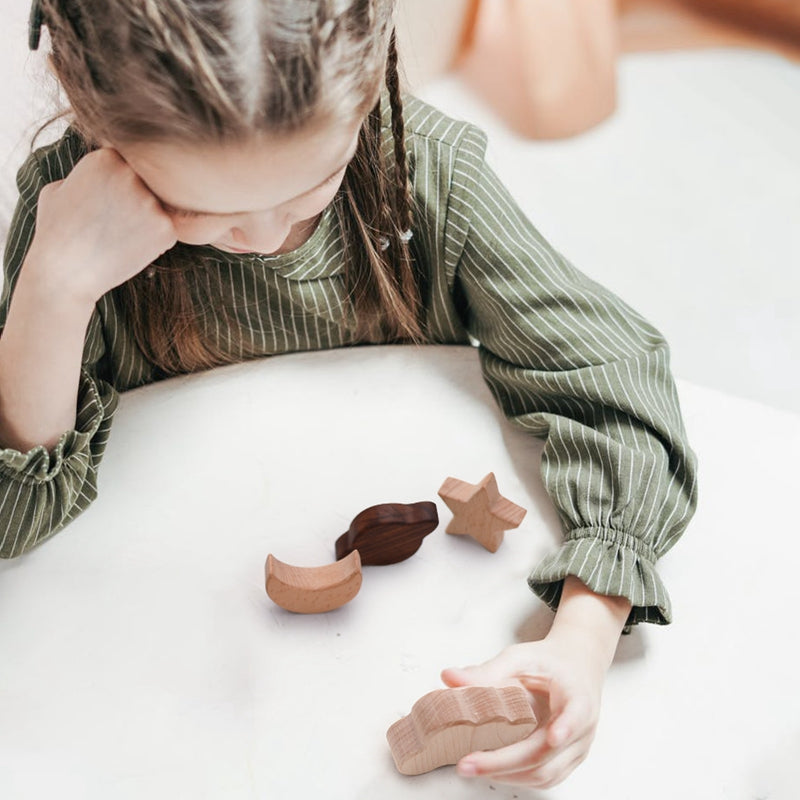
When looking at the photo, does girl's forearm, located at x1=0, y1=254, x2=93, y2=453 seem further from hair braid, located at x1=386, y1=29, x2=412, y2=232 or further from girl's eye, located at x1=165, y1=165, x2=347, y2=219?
hair braid, located at x1=386, y1=29, x2=412, y2=232

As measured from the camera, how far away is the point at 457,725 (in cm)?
49

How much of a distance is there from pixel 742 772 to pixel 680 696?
5 cm

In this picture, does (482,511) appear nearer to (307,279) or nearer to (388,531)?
(388,531)

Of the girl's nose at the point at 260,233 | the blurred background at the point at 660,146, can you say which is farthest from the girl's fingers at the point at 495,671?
the blurred background at the point at 660,146

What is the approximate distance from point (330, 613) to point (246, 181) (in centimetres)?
25

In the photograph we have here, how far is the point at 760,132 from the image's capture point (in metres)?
1.34

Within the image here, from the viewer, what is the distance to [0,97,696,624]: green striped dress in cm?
61

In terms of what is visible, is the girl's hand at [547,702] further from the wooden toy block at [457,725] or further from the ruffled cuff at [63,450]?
the ruffled cuff at [63,450]

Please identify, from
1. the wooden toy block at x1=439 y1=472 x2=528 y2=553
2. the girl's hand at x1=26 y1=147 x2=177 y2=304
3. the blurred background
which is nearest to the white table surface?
the wooden toy block at x1=439 y1=472 x2=528 y2=553

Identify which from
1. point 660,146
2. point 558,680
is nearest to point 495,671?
point 558,680

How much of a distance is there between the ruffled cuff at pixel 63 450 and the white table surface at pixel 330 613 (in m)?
0.04

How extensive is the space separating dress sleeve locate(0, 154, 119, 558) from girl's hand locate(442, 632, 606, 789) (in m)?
0.25

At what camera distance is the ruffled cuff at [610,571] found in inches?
23.0

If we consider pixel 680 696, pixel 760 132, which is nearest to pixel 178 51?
pixel 680 696
